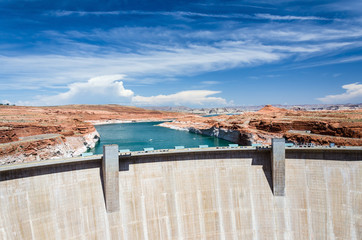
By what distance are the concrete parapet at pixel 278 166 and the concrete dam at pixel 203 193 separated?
0.09 meters

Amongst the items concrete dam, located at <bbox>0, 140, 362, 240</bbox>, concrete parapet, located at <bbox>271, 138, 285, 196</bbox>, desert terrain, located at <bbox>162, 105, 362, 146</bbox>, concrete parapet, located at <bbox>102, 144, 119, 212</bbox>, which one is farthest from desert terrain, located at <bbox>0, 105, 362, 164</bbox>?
concrete parapet, located at <bbox>102, 144, 119, 212</bbox>

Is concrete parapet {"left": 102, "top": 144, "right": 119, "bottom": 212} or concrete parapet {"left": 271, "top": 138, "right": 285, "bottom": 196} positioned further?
concrete parapet {"left": 271, "top": 138, "right": 285, "bottom": 196}

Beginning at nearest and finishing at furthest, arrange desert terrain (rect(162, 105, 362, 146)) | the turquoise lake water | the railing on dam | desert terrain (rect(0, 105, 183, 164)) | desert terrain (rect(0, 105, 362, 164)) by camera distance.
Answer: the railing on dam < desert terrain (rect(0, 105, 183, 164)) < desert terrain (rect(0, 105, 362, 164)) < desert terrain (rect(162, 105, 362, 146)) < the turquoise lake water

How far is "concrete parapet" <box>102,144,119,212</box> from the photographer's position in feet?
62.5

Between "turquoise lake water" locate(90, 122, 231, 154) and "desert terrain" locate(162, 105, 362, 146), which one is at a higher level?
"desert terrain" locate(162, 105, 362, 146)

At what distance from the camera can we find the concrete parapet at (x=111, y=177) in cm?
1906

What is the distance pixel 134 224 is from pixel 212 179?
808 cm

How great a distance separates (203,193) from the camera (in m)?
21.5

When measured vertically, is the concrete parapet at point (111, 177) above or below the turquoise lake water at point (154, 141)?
above

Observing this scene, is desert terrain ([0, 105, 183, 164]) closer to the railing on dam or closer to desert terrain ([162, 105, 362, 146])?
the railing on dam

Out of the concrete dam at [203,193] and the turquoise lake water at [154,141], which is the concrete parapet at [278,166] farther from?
the turquoise lake water at [154,141]

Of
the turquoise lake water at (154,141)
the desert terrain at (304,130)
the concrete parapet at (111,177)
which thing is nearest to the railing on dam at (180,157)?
the concrete parapet at (111,177)

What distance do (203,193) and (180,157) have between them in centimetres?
397

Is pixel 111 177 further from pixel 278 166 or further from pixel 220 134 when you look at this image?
pixel 220 134
